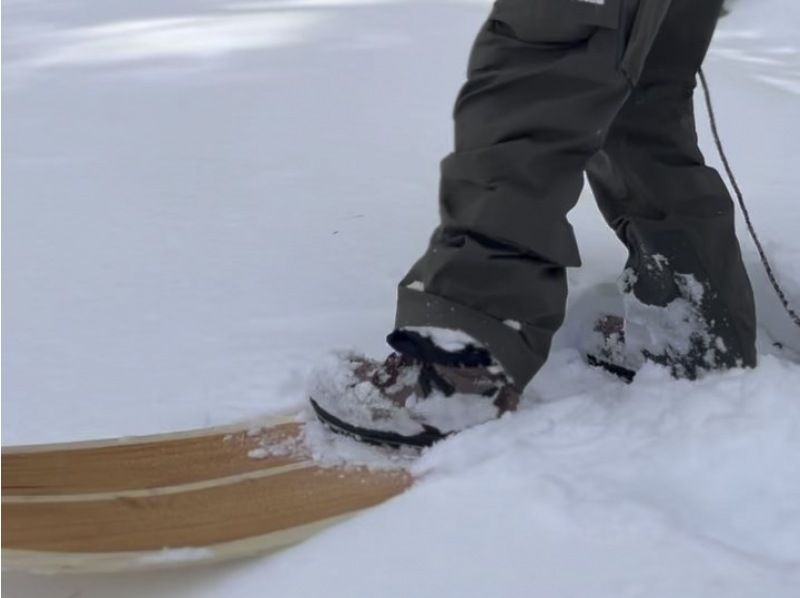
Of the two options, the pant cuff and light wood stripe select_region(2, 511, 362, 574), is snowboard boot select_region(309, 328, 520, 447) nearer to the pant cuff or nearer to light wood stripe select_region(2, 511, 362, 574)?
the pant cuff

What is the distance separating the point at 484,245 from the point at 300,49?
233cm

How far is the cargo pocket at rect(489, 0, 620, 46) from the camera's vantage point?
1.29 m

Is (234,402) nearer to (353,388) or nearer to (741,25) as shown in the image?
(353,388)

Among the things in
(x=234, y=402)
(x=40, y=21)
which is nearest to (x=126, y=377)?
(x=234, y=402)

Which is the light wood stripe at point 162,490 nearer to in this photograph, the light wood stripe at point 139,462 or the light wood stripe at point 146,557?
the light wood stripe at point 139,462

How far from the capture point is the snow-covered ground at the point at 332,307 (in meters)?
1.16

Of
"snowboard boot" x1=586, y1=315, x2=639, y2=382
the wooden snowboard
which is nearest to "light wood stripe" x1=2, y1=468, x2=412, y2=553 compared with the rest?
the wooden snowboard

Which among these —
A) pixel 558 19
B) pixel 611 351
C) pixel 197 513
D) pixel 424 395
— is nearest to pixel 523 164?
pixel 558 19

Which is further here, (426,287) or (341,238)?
(341,238)

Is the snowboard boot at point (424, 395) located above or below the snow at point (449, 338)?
below

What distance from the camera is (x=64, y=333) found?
171 centimetres

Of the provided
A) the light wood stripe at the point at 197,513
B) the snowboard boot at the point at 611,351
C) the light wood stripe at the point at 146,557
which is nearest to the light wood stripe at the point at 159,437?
the light wood stripe at the point at 197,513

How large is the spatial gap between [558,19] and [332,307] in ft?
2.24

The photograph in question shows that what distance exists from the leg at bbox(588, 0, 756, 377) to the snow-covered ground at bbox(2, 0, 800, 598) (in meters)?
0.08
